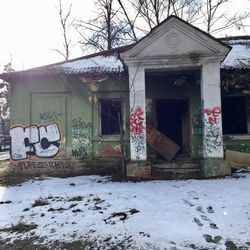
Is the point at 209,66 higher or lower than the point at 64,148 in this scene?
higher

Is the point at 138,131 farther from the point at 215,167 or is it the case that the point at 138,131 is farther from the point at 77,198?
the point at 77,198

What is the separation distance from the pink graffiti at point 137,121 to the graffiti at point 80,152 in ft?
8.06

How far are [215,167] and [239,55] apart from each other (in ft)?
16.7

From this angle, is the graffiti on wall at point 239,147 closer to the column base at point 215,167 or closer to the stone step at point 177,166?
the column base at point 215,167

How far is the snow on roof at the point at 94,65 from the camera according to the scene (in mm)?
10953

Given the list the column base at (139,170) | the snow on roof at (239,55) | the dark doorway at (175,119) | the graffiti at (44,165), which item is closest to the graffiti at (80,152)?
the graffiti at (44,165)

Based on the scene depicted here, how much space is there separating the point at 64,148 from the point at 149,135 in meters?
3.26

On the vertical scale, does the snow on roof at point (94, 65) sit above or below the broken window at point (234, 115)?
above

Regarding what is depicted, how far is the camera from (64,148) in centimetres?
1116

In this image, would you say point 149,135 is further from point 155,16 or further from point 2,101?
point 2,101

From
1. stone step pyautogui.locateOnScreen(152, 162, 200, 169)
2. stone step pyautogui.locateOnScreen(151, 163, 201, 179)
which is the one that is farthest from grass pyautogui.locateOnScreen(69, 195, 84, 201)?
stone step pyautogui.locateOnScreen(152, 162, 200, 169)

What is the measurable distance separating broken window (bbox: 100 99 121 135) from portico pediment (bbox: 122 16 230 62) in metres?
2.28

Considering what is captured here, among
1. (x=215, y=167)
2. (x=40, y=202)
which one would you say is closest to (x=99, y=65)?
(x=215, y=167)

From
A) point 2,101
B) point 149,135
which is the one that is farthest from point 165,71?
point 2,101
